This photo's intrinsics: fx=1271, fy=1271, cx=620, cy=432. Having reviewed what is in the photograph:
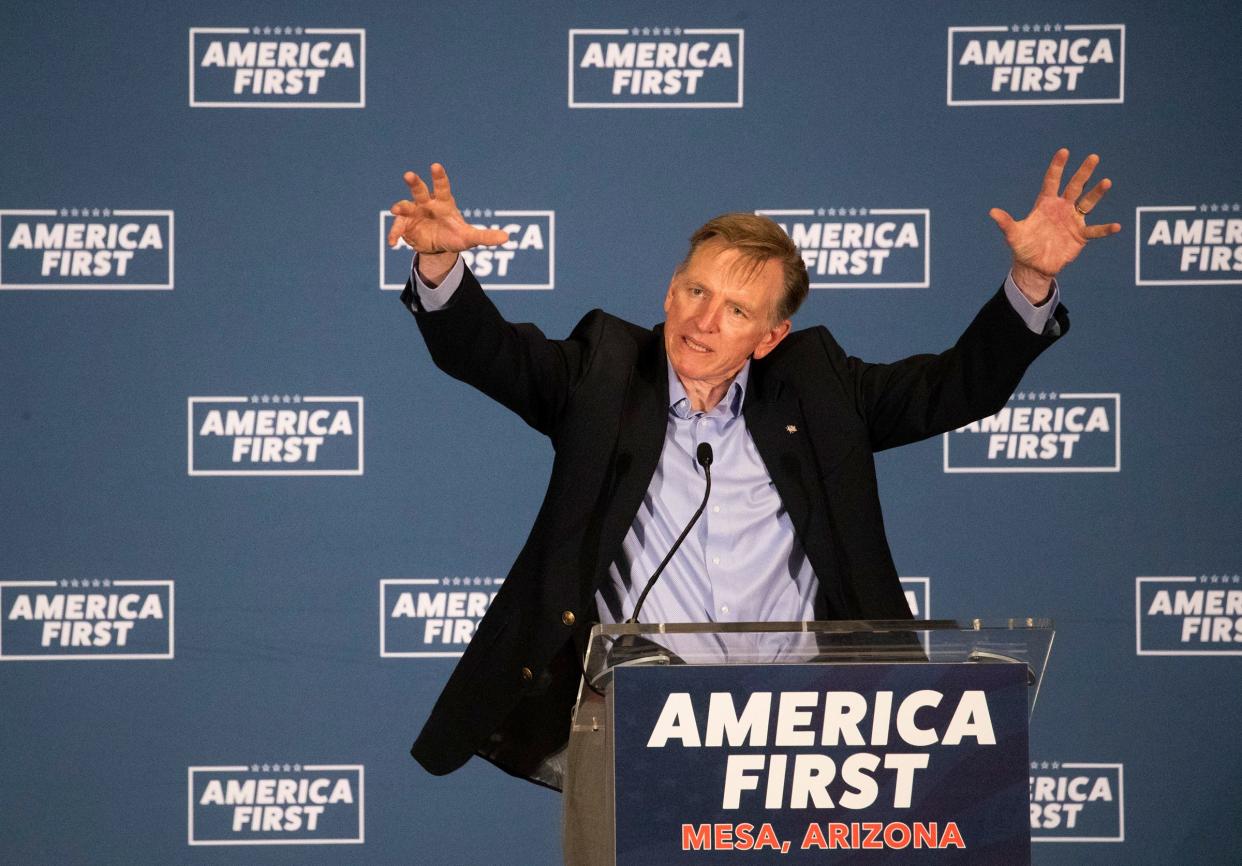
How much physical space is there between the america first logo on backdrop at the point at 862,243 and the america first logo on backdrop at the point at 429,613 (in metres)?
1.37

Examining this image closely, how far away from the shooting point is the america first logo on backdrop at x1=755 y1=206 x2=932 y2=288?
151 inches

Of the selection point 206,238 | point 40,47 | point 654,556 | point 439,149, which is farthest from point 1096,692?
point 40,47

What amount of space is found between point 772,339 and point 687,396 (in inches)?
9.2

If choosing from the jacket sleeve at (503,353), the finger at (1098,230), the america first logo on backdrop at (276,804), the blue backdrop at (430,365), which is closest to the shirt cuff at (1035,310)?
the finger at (1098,230)

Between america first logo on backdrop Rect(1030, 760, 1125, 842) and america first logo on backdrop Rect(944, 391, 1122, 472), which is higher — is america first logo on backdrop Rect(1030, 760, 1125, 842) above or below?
below

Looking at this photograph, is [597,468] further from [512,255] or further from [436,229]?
[512,255]

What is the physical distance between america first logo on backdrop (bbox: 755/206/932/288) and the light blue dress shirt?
145 centimetres

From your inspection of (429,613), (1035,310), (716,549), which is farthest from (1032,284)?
(429,613)

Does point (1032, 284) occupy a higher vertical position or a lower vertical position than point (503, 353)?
higher

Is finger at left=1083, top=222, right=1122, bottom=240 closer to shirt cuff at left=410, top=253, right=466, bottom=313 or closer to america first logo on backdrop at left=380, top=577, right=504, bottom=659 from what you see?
shirt cuff at left=410, top=253, right=466, bottom=313

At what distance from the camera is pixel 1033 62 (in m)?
3.83

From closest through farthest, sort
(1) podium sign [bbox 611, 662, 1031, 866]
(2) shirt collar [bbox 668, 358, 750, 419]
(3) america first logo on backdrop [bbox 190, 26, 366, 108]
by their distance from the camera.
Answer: (1) podium sign [bbox 611, 662, 1031, 866], (2) shirt collar [bbox 668, 358, 750, 419], (3) america first logo on backdrop [bbox 190, 26, 366, 108]

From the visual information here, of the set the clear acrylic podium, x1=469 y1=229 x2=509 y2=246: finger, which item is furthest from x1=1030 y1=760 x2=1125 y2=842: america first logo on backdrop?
x1=469 y1=229 x2=509 y2=246: finger

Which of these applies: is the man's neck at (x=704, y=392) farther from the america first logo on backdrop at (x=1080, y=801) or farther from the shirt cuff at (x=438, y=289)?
the america first logo on backdrop at (x=1080, y=801)
